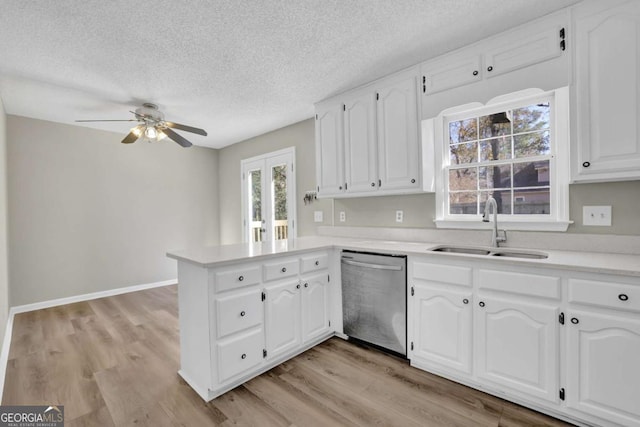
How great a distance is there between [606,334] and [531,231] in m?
0.85

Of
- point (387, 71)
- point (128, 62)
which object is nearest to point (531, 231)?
point (387, 71)

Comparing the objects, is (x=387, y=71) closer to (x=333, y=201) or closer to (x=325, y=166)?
(x=325, y=166)

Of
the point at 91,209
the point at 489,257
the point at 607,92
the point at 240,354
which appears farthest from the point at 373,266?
the point at 91,209

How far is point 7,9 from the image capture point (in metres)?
1.71

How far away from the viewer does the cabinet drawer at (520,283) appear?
62.6 inches

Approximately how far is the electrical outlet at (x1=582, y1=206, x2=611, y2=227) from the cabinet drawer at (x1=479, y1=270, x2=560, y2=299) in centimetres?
70

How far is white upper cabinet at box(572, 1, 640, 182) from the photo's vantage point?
1613 mm

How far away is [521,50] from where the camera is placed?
76.8 inches

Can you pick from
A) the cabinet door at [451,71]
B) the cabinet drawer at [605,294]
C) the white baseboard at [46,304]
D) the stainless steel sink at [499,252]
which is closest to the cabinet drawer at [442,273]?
the stainless steel sink at [499,252]

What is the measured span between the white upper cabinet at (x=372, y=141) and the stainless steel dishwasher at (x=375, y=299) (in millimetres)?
703

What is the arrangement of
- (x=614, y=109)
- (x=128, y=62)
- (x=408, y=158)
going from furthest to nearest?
(x=408, y=158) → (x=128, y=62) → (x=614, y=109)

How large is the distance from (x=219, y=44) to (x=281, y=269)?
5.68 feet

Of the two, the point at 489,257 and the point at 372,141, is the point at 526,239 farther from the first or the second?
the point at 372,141

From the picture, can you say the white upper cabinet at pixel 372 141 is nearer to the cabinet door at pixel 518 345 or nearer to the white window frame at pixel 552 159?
the white window frame at pixel 552 159
